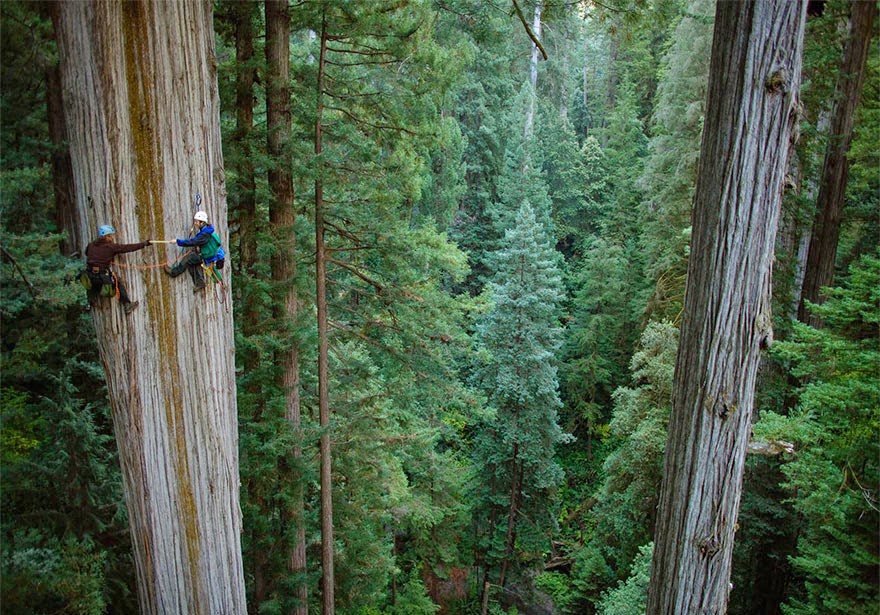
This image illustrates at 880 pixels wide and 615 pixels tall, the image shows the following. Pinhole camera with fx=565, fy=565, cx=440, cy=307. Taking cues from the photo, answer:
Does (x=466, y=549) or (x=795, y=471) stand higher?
(x=795, y=471)

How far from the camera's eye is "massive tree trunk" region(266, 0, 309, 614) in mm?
6059

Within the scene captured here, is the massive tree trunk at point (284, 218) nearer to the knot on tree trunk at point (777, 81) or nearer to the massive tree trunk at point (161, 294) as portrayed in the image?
the massive tree trunk at point (161, 294)

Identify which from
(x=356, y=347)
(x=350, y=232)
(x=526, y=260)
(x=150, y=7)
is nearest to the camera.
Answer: (x=150, y=7)

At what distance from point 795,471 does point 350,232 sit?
6044mm

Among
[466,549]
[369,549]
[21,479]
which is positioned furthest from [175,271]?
[466,549]

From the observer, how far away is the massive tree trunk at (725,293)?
109 inches

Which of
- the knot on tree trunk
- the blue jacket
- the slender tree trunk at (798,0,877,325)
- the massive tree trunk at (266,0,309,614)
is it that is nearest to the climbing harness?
the blue jacket

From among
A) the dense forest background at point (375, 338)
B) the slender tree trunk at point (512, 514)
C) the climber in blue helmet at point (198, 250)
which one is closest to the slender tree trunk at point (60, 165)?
the dense forest background at point (375, 338)

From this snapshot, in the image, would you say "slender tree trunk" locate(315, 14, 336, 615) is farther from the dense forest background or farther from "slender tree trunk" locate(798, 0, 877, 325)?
"slender tree trunk" locate(798, 0, 877, 325)

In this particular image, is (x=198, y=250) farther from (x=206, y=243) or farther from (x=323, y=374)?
(x=323, y=374)

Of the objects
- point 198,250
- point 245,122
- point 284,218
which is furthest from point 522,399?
point 198,250

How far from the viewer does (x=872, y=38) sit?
340 inches

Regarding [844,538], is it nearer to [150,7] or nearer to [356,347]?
[150,7]

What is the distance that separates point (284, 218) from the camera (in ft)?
21.5
